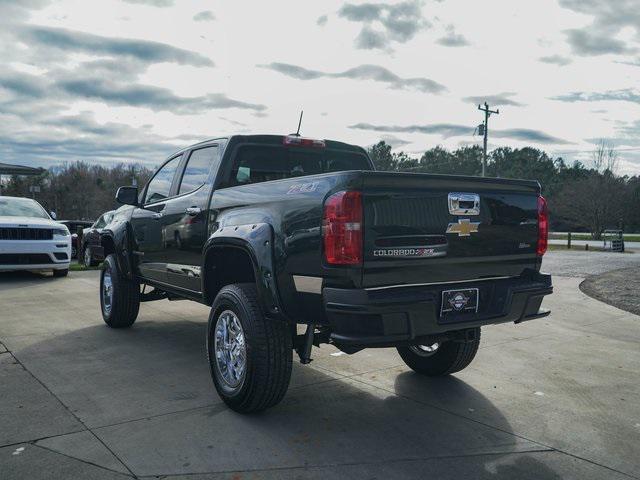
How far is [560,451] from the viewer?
3.22 meters

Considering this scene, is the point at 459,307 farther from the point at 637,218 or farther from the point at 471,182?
the point at 637,218

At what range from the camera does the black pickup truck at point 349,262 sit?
304cm

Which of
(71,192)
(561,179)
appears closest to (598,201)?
(561,179)

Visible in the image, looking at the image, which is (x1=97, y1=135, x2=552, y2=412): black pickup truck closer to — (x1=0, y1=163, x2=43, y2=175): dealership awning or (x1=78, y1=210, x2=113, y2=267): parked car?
(x1=78, y1=210, x2=113, y2=267): parked car

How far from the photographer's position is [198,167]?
4988 mm

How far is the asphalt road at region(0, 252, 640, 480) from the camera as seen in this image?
298 cm

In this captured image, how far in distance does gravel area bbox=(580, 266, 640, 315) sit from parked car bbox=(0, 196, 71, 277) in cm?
998

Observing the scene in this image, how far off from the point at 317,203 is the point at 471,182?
1.07 meters

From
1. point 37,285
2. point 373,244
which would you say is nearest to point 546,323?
point 373,244

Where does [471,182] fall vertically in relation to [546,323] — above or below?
above

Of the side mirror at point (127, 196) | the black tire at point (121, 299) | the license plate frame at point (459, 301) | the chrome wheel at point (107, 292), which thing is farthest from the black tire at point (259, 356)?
the chrome wheel at point (107, 292)

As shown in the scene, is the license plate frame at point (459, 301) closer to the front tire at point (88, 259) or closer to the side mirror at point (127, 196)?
the side mirror at point (127, 196)

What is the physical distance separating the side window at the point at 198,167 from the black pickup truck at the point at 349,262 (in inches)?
1.4

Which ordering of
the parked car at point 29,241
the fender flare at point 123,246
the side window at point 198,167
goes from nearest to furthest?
the side window at point 198,167
the fender flare at point 123,246
the parked car at point 29,241
